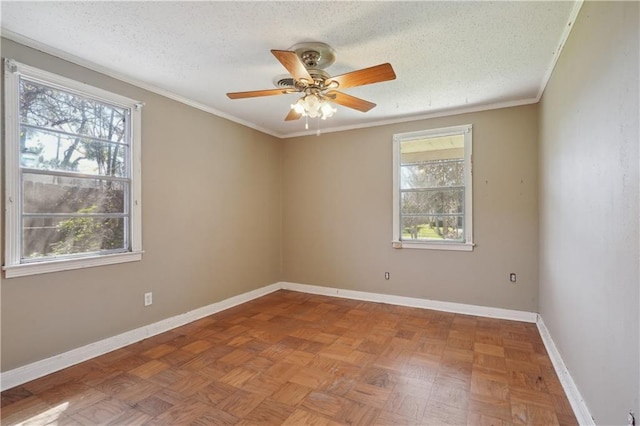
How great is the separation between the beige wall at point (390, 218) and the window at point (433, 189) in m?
0.10

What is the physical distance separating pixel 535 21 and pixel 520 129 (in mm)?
1741

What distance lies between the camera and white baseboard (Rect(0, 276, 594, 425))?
2072 mm

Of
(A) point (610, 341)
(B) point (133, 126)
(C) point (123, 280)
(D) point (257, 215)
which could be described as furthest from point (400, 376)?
(B) point (133, 126)

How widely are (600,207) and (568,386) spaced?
4.28ft

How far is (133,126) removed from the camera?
2.86 m

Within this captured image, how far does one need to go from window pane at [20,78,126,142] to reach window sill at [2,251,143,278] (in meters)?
1.03

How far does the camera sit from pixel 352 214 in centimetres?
437

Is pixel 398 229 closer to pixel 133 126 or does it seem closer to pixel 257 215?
pixel 257 215

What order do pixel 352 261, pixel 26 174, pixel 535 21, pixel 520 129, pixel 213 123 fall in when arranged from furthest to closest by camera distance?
pixel 352 261
pixel 213 123
pixel 520 129
pixel 26 174
pixel 535 21

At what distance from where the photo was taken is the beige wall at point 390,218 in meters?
3.43

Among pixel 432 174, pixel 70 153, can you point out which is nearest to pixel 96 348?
pixel 70 153

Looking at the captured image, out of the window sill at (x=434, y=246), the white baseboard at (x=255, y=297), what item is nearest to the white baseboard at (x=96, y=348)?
the white baseboard at (x=255, y=297)

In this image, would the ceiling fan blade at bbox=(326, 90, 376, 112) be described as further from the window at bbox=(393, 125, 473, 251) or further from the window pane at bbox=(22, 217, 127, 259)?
the window pane at bbox=(22, 217, 127, 259)

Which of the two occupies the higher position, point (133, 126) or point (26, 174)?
point (133, 126)
